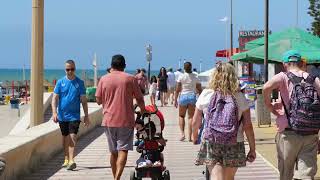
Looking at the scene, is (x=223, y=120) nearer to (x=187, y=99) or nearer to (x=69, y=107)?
(x=69, y=107)

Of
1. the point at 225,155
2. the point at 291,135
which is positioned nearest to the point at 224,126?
the point at 225,155

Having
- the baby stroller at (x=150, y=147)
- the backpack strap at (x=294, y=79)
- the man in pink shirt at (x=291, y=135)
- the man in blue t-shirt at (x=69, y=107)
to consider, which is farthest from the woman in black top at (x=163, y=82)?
the backpack strap at (x=294, y=79)

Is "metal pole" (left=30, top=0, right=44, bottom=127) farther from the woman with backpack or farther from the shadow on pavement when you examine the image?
the woman with backpack

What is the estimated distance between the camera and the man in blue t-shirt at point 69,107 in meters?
10.7

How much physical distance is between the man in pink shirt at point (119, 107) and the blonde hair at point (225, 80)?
7.54 feet

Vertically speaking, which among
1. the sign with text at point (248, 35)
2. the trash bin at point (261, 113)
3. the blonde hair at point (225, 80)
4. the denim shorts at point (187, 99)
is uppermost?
the sign with text at point (248, 35)

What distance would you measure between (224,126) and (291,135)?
2.68 feet

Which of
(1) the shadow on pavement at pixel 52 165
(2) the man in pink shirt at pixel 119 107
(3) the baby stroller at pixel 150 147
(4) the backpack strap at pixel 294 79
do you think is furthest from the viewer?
(1) the shadow on pavement at pixel 52 165

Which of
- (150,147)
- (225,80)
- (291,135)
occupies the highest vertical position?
(225,80)

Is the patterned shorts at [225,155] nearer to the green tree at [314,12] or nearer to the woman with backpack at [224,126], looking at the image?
the woman with backpack at [224,126]

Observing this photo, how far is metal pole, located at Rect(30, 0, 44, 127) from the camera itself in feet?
46.5

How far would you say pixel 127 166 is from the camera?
11.3 m

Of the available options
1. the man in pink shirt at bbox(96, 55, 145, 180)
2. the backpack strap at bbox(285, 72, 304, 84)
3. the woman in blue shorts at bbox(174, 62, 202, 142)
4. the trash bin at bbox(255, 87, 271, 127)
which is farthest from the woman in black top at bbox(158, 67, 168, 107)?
the backpack strap at bbox(285, 72, 304, 84)

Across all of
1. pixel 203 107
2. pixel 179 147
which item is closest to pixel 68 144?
pixel 179 147
